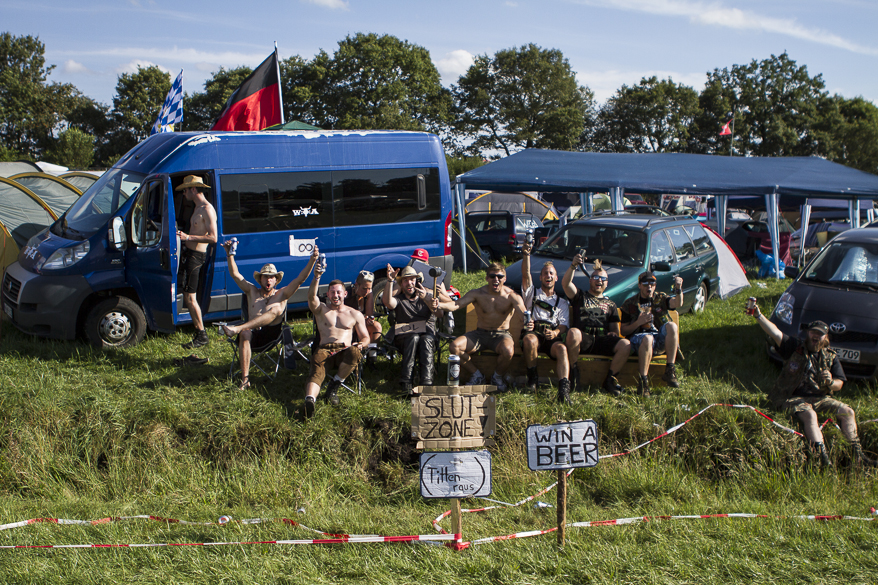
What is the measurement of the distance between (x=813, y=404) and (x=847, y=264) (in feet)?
8.06

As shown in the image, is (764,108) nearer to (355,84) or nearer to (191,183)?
(355,84)

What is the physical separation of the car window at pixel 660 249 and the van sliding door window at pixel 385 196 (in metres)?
3.13

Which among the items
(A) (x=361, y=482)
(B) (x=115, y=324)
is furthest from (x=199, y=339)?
(A) (x=361, y=482)

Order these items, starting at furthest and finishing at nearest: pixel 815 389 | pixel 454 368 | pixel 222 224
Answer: pixel 222 224
pixel 815 389
pixel 454 368

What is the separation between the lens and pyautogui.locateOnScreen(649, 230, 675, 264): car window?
9180mm

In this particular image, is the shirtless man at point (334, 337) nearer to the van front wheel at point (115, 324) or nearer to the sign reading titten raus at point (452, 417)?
the sign reading titten raus at point (452, 417)

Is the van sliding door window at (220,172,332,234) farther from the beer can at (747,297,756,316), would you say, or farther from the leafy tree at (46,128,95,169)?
the leafy tree at (46,128,95,169)

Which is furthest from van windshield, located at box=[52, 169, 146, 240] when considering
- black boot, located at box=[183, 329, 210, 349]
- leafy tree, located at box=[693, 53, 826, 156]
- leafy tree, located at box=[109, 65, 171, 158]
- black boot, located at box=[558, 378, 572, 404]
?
leafy tree, located at box=[693, 53, 826, 156]

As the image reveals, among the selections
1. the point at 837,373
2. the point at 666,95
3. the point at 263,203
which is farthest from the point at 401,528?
the point at 666,95

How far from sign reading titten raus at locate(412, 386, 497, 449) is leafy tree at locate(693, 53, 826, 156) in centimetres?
5622

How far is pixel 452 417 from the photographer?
14.3ft

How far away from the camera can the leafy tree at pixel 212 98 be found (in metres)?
52.1

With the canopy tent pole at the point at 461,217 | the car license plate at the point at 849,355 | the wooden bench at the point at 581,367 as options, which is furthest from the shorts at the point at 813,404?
the canopy tent pole at the point at 461,217

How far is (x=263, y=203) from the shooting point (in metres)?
8.42
